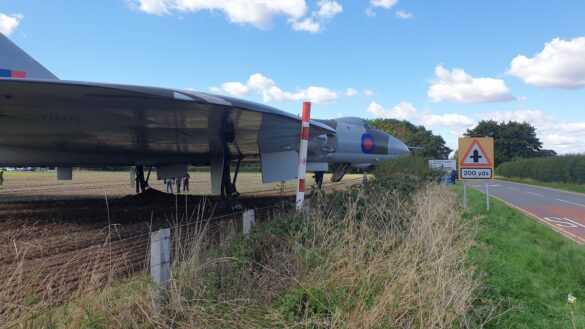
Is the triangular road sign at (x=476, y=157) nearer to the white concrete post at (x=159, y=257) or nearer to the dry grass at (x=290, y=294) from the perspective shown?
the dry grass at (x=290, y=294)

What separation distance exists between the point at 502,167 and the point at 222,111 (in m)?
77.0

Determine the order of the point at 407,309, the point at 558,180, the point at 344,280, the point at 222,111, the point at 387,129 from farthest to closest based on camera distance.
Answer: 1. the point at 387,129
2. the point at 558,180
3. the point at 222,111
4. the point at 344,280
5. the point at 407,309

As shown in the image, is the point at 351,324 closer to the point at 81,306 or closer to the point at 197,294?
the point at 197,294

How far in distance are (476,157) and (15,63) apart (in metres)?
11.2

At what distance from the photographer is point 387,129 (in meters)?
93.4

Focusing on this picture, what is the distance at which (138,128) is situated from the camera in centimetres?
736

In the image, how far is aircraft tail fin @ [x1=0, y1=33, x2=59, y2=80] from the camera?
822 centimetres

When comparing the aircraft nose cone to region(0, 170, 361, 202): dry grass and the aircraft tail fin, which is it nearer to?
region(0, 170, 361, 202): dry grass

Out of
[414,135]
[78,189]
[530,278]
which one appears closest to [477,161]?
[530,278]

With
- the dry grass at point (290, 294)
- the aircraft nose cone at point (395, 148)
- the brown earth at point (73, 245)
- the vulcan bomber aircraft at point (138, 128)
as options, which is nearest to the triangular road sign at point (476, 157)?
the vulcan bomber aircraft at point (138, 128)

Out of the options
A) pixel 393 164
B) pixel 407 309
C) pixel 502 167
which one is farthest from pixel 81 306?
pixel 502 167

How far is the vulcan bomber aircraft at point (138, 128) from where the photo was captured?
5.04m

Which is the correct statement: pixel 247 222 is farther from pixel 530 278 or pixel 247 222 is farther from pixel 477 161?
pixel 477 161

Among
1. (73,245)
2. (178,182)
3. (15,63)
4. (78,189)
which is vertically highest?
(15,63)
